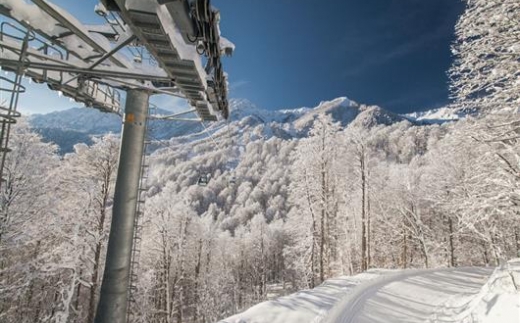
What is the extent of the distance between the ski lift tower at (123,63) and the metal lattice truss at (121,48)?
1 cm

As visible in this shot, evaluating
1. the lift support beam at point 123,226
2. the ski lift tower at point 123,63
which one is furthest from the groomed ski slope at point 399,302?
the ski lift tower at point 123,63

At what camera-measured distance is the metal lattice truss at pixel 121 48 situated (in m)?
4.24

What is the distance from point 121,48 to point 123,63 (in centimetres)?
115

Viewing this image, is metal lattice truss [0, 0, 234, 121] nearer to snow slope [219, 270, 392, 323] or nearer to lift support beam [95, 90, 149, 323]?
lift support beam [95, 90, 149, 323]

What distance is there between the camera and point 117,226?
6320mm

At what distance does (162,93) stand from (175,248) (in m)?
25.1

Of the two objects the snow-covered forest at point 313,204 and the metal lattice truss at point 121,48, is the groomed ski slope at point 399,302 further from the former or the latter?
the metal lattice truss at point 121,48

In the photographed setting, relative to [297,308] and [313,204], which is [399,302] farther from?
[313,204]

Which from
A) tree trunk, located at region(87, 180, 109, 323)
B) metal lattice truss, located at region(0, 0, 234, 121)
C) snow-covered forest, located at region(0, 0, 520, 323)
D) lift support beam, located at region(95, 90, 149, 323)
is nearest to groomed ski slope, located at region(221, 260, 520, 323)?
snow-covered forest, located at region(0, 0, 520, 323)

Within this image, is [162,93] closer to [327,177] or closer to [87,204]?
[87,204]

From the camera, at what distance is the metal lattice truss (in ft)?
13.9

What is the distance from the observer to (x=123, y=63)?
6352 millimetres

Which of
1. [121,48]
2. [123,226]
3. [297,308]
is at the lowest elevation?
[297,308]

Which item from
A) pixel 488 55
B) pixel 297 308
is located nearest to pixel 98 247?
pixel 297 308
